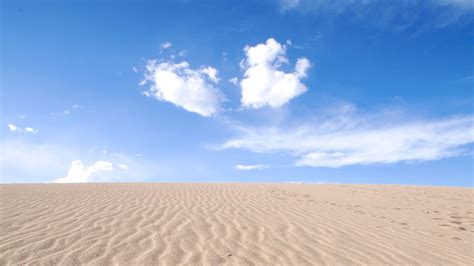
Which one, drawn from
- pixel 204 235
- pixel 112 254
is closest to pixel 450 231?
pixel 204 235

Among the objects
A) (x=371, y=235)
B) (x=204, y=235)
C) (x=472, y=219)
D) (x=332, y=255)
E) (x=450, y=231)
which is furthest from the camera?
(x=472, y=219)

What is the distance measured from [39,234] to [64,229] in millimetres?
422

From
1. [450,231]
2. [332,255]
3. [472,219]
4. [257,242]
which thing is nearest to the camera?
[332,255]

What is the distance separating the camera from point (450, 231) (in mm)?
6742

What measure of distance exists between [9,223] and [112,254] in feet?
9.58

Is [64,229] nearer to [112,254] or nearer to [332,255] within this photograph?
[112,254]

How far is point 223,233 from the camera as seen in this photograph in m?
5.71

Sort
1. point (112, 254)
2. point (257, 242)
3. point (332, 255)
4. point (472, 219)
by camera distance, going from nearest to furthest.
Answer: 1. point (112, 254)
2. point (332, 255)
3. point (257, 242)
4. point (472, 219)

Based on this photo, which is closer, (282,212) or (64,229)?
(64,229)

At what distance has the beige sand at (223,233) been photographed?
14.8 ft

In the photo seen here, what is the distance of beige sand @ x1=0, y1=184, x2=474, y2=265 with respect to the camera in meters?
4.50

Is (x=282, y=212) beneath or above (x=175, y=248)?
above

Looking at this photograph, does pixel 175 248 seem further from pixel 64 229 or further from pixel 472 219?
pixel 472 219

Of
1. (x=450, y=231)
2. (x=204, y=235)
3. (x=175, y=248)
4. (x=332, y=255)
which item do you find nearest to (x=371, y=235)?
(x=332, y=255)
